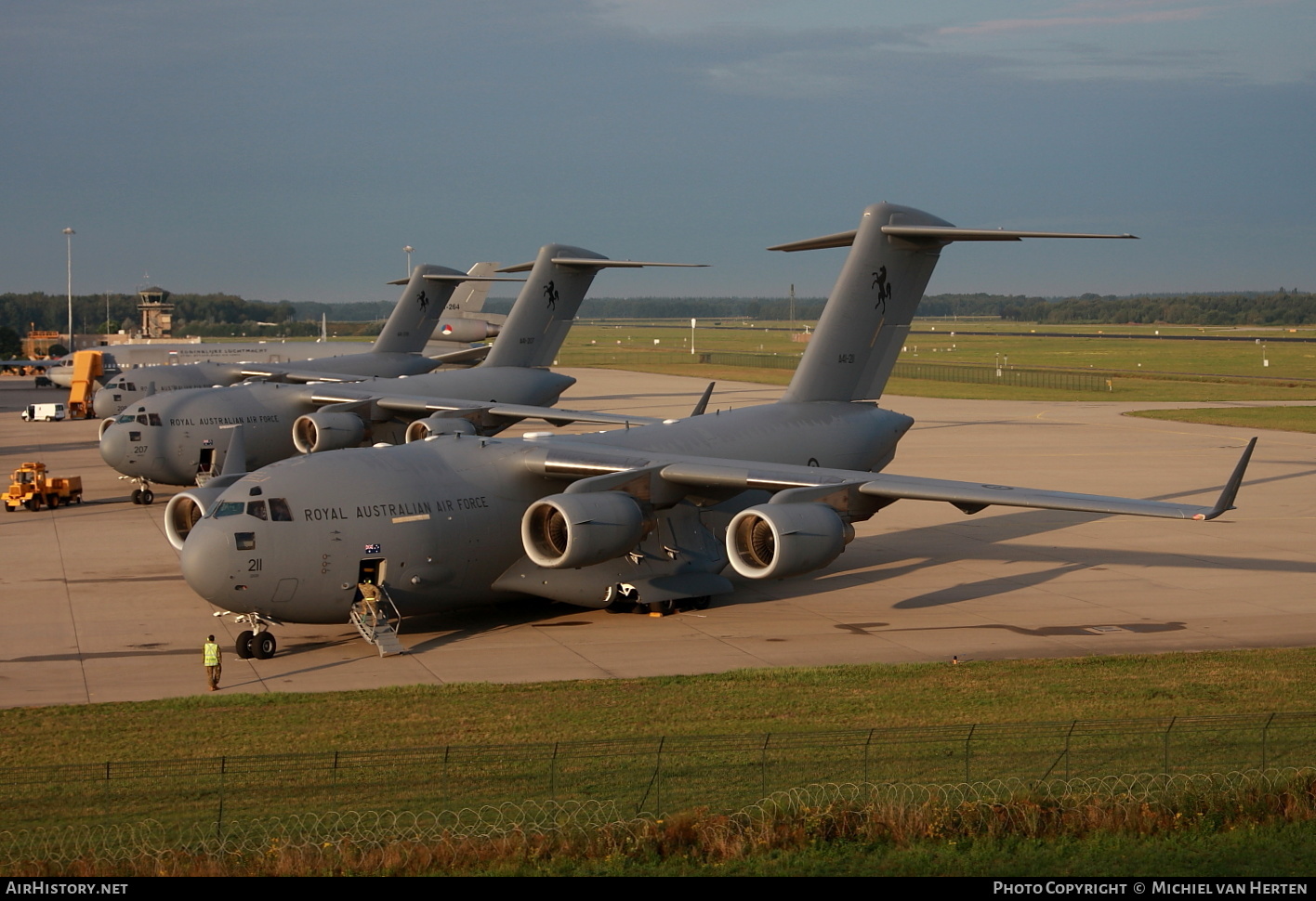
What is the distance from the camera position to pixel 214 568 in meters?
19.3

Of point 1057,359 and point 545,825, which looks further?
point 1057,359

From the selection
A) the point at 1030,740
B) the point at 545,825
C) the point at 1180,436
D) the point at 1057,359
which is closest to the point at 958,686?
the point at 1030,740

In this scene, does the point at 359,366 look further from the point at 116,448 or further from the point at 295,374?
the point at 116,448

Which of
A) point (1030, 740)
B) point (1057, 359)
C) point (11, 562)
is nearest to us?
point (1030, 740)

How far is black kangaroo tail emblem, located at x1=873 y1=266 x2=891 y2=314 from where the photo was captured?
26.9 m

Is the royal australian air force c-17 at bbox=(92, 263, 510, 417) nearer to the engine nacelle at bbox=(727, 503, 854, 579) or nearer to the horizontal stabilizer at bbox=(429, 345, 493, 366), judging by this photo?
the horizontal stabilizer at bbox=(429, 345, 493, 366)

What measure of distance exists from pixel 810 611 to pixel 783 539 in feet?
13.5

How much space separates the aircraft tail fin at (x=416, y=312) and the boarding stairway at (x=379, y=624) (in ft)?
99.4

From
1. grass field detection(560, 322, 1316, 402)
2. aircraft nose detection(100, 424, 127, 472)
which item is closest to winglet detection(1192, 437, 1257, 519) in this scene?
aircraft nose detection(100, 424, 127, 472)

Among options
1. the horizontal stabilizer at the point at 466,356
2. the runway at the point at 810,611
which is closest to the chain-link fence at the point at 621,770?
the runway at the point at 810,611

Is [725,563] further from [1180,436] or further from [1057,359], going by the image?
[1057,359]

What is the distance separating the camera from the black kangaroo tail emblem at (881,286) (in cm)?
2692
